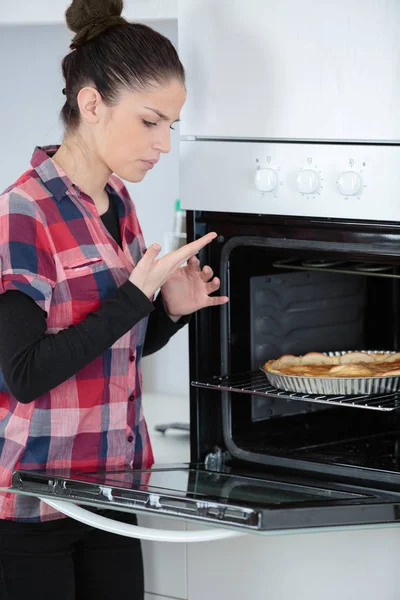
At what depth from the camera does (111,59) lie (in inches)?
59.1

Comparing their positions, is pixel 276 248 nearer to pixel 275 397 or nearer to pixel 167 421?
pixel 275 397

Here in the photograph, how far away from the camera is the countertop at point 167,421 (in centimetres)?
198

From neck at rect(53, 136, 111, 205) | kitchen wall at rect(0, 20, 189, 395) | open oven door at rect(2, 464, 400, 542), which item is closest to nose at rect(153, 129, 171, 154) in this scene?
neck at rect(53, 136, 111, 205)

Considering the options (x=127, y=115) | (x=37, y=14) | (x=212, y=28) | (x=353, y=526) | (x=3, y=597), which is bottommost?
(x=3, y=597)

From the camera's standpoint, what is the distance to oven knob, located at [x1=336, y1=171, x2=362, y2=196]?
1.46 m

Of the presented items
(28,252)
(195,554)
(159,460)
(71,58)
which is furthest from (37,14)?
(195,554)

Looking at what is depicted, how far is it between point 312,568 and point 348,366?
0.33 meters

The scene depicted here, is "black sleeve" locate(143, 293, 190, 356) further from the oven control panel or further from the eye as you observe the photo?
the eye

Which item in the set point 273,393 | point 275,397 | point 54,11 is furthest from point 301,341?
point 54,11

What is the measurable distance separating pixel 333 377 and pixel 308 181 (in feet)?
1.08

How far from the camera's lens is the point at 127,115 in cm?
150

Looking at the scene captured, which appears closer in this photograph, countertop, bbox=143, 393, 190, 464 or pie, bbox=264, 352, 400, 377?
pie, bbox=264, 352, 400, 377

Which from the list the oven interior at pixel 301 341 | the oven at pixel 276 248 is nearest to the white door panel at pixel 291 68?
the oven at pixel 276 248

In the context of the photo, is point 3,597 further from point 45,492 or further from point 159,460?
point 159,460
